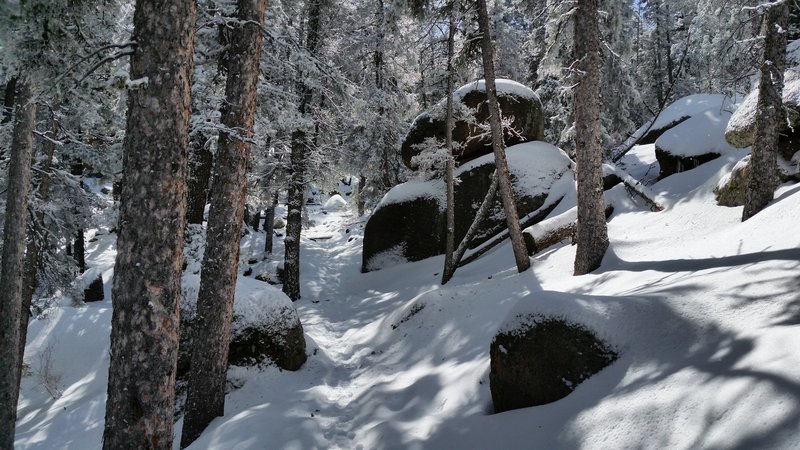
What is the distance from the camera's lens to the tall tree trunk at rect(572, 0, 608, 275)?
9.71 m

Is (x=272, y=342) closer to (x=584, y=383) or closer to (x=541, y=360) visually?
(x=541, y=360)

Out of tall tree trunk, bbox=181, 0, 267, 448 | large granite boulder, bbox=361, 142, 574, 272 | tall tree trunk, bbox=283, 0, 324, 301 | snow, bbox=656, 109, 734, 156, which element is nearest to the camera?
tall tree trunk, bbox=181, 0, 267, 448

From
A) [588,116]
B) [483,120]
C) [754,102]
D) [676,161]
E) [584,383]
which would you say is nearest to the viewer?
[584,383]

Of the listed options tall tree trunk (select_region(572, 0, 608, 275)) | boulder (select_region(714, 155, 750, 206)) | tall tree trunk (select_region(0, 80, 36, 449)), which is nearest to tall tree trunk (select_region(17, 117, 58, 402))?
tall tree trunk (select_region(0, 80, 36, 449))

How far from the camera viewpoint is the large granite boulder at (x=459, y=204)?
17953 millimetres

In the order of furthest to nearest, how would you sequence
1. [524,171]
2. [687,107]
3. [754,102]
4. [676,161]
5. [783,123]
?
[687,107] → [524,171] → [676,161] → [754,102] → [783,123]

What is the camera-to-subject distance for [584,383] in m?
5.38

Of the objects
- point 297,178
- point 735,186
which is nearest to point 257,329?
point 297,178

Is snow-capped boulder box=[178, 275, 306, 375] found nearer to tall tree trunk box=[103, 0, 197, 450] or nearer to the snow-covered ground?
the snow-covered ground

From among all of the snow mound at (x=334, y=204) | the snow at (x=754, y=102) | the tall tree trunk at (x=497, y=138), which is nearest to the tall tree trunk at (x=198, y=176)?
the tall tree trunk at (x=497, y=138)

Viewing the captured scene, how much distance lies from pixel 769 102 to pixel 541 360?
22.6 ft

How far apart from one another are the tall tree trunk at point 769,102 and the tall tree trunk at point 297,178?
485 inches

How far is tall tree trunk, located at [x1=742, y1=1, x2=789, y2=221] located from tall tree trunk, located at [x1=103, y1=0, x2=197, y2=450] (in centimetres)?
943

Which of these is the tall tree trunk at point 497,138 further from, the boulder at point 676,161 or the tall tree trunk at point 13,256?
the tall tree trunk at point 13,256
